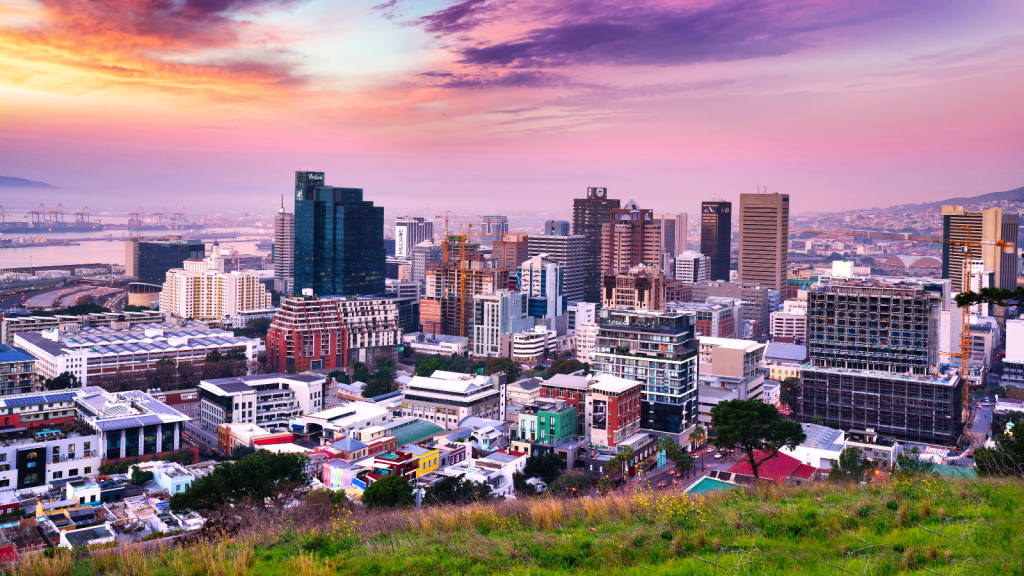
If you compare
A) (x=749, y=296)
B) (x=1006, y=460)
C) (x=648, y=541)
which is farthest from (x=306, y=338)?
(x=749, y=296)

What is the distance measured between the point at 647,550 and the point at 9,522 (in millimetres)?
8811

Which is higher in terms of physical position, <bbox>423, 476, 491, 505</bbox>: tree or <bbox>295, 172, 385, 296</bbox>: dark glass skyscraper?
<bbox>295, 172, 385, 296</bbox>: dark glass skyscraper

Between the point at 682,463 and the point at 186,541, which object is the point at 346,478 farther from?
the point at 186,541

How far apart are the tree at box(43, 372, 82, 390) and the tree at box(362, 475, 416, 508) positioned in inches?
434

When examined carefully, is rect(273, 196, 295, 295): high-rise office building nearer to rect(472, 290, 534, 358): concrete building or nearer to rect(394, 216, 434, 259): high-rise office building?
rect(394, 216, 434, 259): high-rise office building

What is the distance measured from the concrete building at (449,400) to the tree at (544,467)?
389 cm

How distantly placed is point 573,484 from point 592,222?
26.9m

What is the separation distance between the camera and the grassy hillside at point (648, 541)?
9.51 feet

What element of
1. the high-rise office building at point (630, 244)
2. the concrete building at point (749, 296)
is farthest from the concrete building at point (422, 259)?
the concrete building at point (749, 296)

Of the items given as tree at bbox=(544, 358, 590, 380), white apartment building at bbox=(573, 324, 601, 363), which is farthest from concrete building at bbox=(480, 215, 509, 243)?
tree at bbox=(544, 358, 590, 380)

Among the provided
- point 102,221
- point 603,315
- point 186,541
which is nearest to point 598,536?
point 186,541

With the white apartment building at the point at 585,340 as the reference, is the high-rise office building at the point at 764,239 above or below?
above

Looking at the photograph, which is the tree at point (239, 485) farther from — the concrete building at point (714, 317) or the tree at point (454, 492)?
the concrete building at point (714, 317)

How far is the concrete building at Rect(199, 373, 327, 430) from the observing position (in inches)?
560
